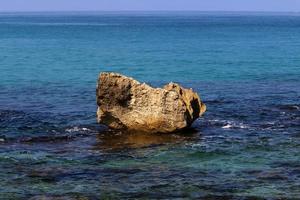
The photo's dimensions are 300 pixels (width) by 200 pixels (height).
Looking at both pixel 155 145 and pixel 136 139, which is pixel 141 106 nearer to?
pixel 136 139

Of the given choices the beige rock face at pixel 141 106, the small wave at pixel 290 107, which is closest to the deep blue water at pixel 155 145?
the small wave at pixel 290 107

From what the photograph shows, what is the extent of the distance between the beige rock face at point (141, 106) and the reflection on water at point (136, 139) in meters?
0.51

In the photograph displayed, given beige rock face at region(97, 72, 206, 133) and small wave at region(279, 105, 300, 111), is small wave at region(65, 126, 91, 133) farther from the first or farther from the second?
small wave at region(279, 105, 300, 111)

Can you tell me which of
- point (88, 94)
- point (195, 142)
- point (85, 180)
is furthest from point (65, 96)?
Answer: point (85, 180)

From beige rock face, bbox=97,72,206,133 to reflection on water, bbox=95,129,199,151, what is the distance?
1.68 ft

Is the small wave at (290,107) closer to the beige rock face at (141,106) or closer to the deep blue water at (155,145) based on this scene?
the deep blue water at (155,145)

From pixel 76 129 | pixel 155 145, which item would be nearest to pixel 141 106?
pixel 155 145

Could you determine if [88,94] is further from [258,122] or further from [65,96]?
[258,122]

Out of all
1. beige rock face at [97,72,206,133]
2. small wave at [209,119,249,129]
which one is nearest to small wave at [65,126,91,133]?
beige rock face at [97,72,206,133]

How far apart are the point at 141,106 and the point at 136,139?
2.44m

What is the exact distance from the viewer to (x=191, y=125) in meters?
38.7

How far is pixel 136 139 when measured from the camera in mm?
35531

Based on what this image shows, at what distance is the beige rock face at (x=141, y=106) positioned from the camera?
36656mm

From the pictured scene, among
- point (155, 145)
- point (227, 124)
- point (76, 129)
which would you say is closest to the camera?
point (155, 145)
